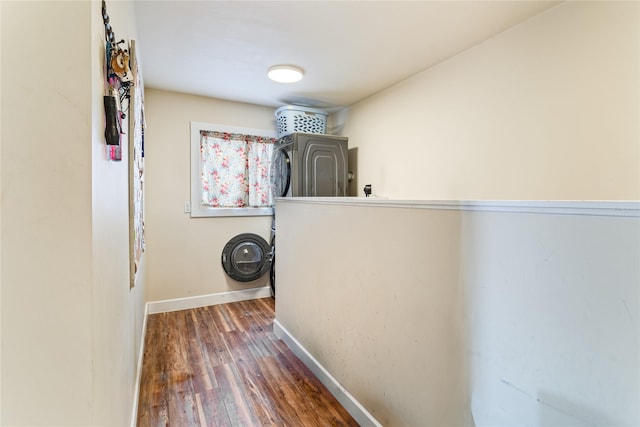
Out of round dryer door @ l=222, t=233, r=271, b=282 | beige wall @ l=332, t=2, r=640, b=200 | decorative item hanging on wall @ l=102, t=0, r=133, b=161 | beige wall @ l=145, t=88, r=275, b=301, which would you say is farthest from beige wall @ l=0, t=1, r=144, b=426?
round dryer door @ l=222, t=233, r=271, b=282

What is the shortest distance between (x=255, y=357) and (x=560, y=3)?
309 centimetres

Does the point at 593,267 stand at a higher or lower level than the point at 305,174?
lower

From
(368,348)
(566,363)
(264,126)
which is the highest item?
(264,126)

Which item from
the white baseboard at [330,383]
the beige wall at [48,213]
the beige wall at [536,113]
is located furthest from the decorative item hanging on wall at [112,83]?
the beige wall at [536,113]

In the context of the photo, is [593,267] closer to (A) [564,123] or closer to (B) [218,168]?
(A) [564,123]

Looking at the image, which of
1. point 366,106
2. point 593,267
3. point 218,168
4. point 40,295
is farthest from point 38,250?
point 366,106

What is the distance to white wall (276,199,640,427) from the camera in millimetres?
769

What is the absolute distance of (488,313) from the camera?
1.05 meters

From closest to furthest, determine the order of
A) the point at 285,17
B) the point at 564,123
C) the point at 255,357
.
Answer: the point at 564,123, the point at 285,17, the point at 255,357

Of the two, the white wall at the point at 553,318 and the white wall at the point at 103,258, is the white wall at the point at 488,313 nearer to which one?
the white wall at the point at 553,318

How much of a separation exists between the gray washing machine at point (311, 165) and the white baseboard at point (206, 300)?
4.17ft

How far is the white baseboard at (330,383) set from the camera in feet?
5.48

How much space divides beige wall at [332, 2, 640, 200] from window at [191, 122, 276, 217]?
1.74 m

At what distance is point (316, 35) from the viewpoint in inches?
83.1
